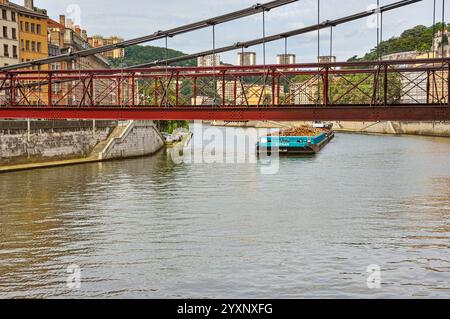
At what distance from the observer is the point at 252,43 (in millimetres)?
34281

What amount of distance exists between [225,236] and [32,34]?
199ft

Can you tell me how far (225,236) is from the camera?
81.2 feet

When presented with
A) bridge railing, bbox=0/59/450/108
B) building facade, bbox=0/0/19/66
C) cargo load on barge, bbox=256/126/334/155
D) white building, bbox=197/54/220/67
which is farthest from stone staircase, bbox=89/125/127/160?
building facade, bbox=0/0/19/66

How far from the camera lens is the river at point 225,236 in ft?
61.6

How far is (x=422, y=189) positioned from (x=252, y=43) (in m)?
12.5

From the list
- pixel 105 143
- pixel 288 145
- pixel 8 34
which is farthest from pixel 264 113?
pixel 8 34

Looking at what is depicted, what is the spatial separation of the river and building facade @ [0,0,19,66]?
111 feet

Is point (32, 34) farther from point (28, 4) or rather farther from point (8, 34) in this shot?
point (28, 4)

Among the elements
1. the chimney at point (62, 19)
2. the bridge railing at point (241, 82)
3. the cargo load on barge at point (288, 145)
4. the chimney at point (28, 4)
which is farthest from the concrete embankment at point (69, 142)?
the chimney at point (62, 19)

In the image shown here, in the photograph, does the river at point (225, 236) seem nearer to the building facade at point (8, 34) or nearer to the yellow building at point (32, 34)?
the building facade at point (8, 34)

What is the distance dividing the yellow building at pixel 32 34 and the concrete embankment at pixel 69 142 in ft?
69.0

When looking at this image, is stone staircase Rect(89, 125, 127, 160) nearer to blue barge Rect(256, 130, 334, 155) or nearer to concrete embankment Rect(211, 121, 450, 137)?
blue barge Rect(256, 130, 334, 155)

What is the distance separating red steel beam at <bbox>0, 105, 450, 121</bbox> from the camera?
83.8ft
